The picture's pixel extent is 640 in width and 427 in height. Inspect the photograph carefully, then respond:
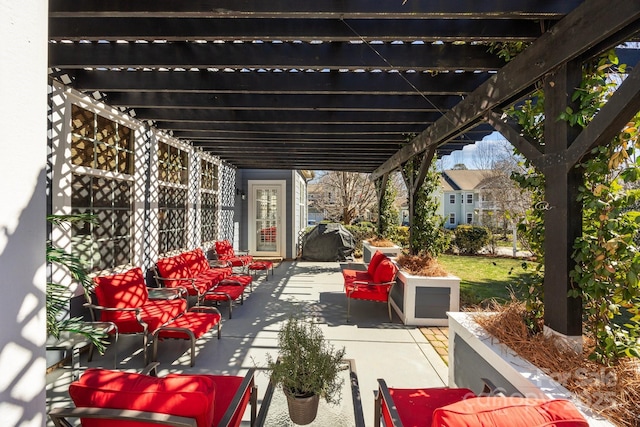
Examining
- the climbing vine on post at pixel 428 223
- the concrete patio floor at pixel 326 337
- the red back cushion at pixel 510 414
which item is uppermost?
the climbing vine on post at pixel 428 223

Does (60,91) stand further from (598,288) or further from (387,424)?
(598,288)

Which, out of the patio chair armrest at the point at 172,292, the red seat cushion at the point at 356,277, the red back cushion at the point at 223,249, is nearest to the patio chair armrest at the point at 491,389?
the red seat cushion at the point at 356,277

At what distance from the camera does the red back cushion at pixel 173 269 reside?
17.5 ft

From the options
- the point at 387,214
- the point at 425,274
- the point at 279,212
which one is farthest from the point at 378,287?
the point at 279,212

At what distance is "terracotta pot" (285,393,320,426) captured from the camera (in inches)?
83.4

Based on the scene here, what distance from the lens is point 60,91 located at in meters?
3.59

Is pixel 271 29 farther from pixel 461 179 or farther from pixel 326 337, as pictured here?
pixel 461 179

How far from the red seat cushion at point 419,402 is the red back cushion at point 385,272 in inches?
116

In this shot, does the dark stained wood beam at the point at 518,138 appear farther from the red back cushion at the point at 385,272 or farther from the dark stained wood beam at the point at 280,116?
the red back cushion at the point at 385,272

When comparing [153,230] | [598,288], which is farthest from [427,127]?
[153,230]

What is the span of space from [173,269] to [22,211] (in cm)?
453

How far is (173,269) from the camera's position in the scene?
5.49 meters

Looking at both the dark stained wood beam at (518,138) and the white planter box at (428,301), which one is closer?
the dark stained wood beam at (518,138)

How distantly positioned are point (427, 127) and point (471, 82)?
1.67 metres
